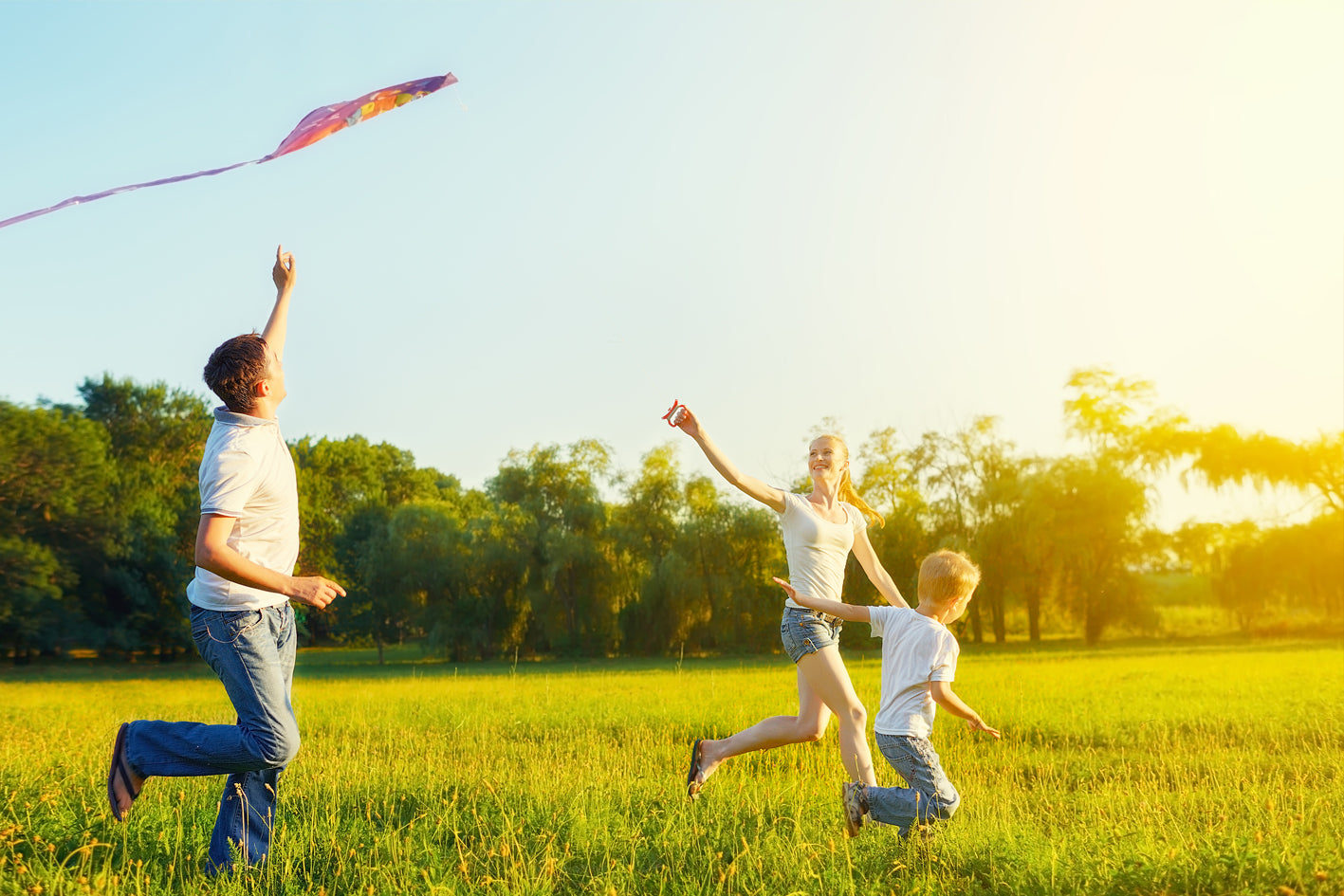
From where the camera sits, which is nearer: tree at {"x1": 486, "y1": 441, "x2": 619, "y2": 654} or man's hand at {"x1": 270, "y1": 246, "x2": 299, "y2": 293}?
man's hand at {"x1": 270, "y1": 246, "x2": 299, "y2": 293}

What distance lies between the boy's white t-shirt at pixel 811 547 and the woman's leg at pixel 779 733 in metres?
0.52

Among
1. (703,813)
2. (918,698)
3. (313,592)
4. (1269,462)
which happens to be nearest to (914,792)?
(918,698)

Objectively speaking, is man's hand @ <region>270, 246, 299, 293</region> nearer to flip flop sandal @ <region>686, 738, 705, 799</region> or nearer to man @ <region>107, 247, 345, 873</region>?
man @ <region>107, 247, 345, 873</region>

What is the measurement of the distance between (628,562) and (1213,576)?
2308 centimetres

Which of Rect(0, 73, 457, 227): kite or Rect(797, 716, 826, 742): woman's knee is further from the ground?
Rect(0, 73, 457, 227): kite

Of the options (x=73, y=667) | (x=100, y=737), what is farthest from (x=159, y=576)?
(x=100, y=737)

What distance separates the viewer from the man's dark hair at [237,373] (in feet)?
14.4

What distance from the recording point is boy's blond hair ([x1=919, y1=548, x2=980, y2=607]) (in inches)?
198

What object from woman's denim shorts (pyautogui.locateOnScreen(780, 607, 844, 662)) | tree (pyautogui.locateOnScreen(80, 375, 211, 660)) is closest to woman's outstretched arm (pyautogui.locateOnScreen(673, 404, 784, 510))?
woman's denim shorts (pyautogui.locateOnScreen(780, 607, 844, 662))

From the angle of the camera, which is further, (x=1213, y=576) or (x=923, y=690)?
(x=1213, y=576)

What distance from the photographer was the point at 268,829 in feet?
15.0

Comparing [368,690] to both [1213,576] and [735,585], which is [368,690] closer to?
[735,585]

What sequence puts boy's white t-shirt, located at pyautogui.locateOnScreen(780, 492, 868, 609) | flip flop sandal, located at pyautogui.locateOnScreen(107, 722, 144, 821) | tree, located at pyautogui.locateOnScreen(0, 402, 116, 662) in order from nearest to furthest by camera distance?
flip flop sandal, located at pyautogui.locateOnScreen(107, 722, 144, 821), boy's white t-shirt, located at pyautogui.locateOnScreen(780, 492, 868, 609), tree, located at pyautogui.locateOnScreen(0, 402, 116, 662)

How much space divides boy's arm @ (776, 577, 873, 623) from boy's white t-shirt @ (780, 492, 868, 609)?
45 cm
